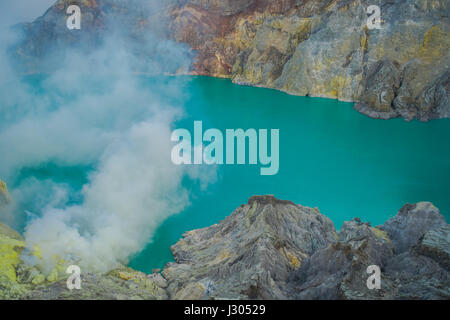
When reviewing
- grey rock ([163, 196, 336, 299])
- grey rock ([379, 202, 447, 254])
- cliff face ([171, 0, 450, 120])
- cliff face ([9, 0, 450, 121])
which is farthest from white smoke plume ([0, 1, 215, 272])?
cliff face ([9, 0, 450, 121])

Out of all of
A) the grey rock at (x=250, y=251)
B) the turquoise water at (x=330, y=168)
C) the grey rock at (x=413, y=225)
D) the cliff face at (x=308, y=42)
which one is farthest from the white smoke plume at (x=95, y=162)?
the cliff face at (x=308, y=42)

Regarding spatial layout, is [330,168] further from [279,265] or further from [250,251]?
[279,265]

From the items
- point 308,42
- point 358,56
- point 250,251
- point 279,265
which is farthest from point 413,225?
point 308,42

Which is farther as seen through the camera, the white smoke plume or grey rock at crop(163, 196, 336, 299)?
the white smoke plume

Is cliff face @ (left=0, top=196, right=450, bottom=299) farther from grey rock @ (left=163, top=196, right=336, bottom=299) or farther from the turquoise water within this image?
the turquoise water

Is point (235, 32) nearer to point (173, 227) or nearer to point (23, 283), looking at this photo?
point (173, 227)

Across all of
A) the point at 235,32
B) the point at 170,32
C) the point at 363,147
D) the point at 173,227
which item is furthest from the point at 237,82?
the point at 173,227

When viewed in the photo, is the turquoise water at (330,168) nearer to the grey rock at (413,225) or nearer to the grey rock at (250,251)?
the grey rock at (250,251)
